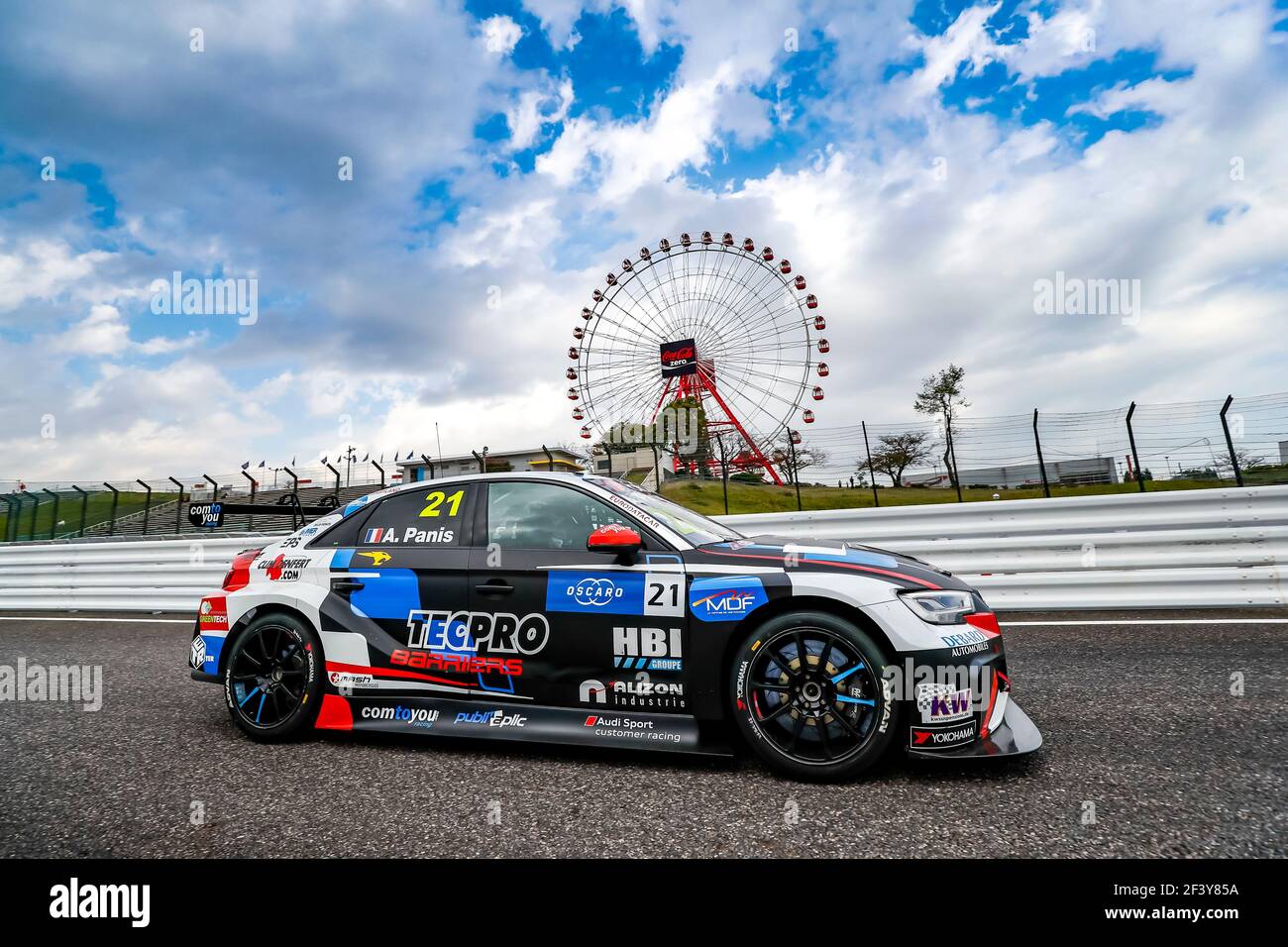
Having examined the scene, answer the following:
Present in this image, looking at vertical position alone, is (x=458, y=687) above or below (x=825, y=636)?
below

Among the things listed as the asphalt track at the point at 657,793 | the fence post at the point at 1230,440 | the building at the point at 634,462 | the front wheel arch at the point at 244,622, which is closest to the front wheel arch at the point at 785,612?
the asphalt track at the point at 657,793

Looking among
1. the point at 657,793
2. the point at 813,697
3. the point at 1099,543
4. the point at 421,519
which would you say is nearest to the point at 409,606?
the point at 421,519

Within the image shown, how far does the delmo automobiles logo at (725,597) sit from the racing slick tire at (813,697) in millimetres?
111

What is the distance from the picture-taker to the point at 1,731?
391 centimetres

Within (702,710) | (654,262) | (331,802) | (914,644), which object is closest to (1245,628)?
(914,644)

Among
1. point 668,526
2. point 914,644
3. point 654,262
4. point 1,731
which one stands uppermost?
point 654,262

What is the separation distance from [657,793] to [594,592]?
0.86m

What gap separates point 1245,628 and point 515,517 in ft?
18.0

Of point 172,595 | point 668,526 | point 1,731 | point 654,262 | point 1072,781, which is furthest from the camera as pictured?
point 654,262

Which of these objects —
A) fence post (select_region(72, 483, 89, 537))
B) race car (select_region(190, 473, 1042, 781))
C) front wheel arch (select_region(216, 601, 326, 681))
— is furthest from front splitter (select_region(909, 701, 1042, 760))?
fence post (select_region(72, 483, 89, 537))

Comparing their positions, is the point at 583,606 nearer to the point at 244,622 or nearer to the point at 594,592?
the point at 594,592

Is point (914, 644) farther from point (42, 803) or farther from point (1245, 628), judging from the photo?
point (1245, 628)

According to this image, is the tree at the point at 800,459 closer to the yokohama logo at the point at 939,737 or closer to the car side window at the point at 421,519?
the car side window at the point at 421,519

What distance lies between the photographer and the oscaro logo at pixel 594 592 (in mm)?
3037
